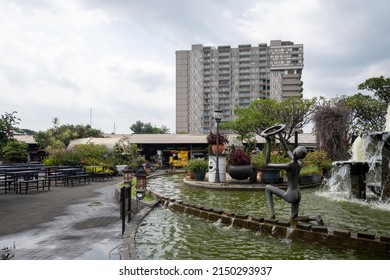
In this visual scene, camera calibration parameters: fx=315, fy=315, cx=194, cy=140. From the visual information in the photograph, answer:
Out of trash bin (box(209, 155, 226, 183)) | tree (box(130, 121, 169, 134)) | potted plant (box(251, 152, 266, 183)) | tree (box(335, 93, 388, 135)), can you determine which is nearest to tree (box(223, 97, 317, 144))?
tree (box(335, 93, 388, 135))

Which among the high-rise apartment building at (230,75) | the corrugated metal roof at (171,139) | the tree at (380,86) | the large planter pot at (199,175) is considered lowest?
the large planter pot at (199,175)

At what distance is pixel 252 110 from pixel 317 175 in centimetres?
1723

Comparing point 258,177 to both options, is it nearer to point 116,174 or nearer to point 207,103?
point 116,174

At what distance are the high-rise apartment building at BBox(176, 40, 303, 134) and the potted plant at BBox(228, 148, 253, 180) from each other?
81091mm

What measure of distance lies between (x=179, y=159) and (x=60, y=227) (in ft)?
75.5

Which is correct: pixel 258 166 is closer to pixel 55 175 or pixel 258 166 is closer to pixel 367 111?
pixel 55 175

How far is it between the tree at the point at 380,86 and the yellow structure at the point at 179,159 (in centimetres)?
1814

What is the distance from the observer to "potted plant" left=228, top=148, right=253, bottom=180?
43.5 ft

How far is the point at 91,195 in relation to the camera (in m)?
11.8

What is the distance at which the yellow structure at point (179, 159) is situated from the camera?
26.7m

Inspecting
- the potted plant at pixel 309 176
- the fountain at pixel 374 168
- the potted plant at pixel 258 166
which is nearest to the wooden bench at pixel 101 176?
the potted plant at pixel 258 166

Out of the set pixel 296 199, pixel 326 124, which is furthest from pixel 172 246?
pixel 326 124

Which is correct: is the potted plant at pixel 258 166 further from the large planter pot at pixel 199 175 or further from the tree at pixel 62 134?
the tree at pixel 62 134

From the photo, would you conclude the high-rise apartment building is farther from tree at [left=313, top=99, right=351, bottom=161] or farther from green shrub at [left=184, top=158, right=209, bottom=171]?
green shrub at [left=184, top=158, right=209, bottom=171]
